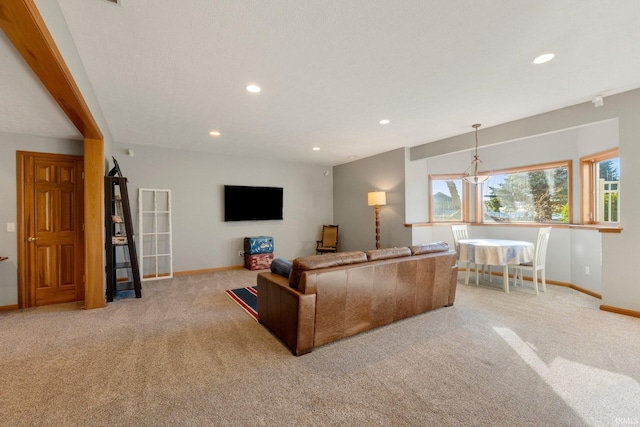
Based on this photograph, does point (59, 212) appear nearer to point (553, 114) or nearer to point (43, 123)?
point (43, 123)

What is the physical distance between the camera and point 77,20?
5.99 ft

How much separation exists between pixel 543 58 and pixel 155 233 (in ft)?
19.8

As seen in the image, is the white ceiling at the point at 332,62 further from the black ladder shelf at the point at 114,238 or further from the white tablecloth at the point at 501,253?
the white tablecloth at the point at 501,253

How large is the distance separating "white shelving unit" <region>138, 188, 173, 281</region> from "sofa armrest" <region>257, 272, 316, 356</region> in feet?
11.2

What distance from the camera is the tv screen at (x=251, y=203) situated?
5.98 meters

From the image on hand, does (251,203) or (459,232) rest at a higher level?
(251,203)

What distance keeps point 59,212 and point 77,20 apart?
311 cm

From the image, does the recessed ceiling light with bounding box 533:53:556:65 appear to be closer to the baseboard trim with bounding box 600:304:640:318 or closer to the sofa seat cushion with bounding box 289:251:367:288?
the sofa seat cushion with bounding box 289:251:367:288

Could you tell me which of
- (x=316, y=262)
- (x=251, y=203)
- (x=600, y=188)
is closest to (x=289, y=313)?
(x=316, y=262)

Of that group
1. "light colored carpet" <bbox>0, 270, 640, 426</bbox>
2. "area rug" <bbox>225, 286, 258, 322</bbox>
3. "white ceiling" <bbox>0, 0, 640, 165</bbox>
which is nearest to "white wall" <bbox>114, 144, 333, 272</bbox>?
"white ceiling" <bbox>0, 0, 640, 165</bbox>

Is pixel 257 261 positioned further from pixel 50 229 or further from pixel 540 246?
pixel 540 246

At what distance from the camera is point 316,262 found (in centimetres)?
255

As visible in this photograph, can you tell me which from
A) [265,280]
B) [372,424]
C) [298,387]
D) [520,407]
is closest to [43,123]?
[265,280]

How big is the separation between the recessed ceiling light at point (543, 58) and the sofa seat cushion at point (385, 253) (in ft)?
6.96
